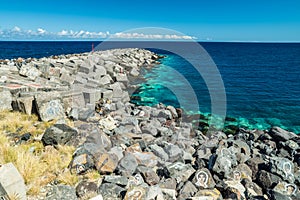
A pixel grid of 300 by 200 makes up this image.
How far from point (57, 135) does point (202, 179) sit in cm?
379

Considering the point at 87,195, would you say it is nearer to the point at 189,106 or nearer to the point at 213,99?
the point at 189,106

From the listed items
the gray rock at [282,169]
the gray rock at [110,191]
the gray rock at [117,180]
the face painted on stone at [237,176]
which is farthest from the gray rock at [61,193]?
the gray rock at [282,169]

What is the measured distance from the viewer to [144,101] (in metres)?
17.1

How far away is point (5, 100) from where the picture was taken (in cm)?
762

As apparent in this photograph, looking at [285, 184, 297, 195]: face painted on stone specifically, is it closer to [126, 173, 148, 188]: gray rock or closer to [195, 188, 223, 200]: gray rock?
[195, 188, 223, 200]: gray rock

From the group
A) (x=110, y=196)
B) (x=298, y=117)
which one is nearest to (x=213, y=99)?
(x=298, y=117)

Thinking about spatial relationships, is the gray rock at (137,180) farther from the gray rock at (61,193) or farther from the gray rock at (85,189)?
the gray rock at (61,193)

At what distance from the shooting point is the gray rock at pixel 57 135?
5.71 metres

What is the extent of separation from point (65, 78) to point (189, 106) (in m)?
8.88

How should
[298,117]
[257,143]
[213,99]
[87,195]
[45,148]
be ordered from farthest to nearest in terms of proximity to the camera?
[213,99] → [298,117] → [257,143] → [45,148] → [87,195]

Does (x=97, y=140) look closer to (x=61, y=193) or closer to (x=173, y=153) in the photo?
(x=61, y=193)

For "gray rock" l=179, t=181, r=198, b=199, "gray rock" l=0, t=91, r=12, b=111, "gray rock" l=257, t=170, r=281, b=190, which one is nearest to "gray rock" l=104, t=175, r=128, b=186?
"gray rock" l=179, t=181, r=198, b=199

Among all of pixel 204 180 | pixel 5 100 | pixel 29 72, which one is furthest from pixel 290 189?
pixel 29 72

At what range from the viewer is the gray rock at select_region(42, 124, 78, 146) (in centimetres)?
571
